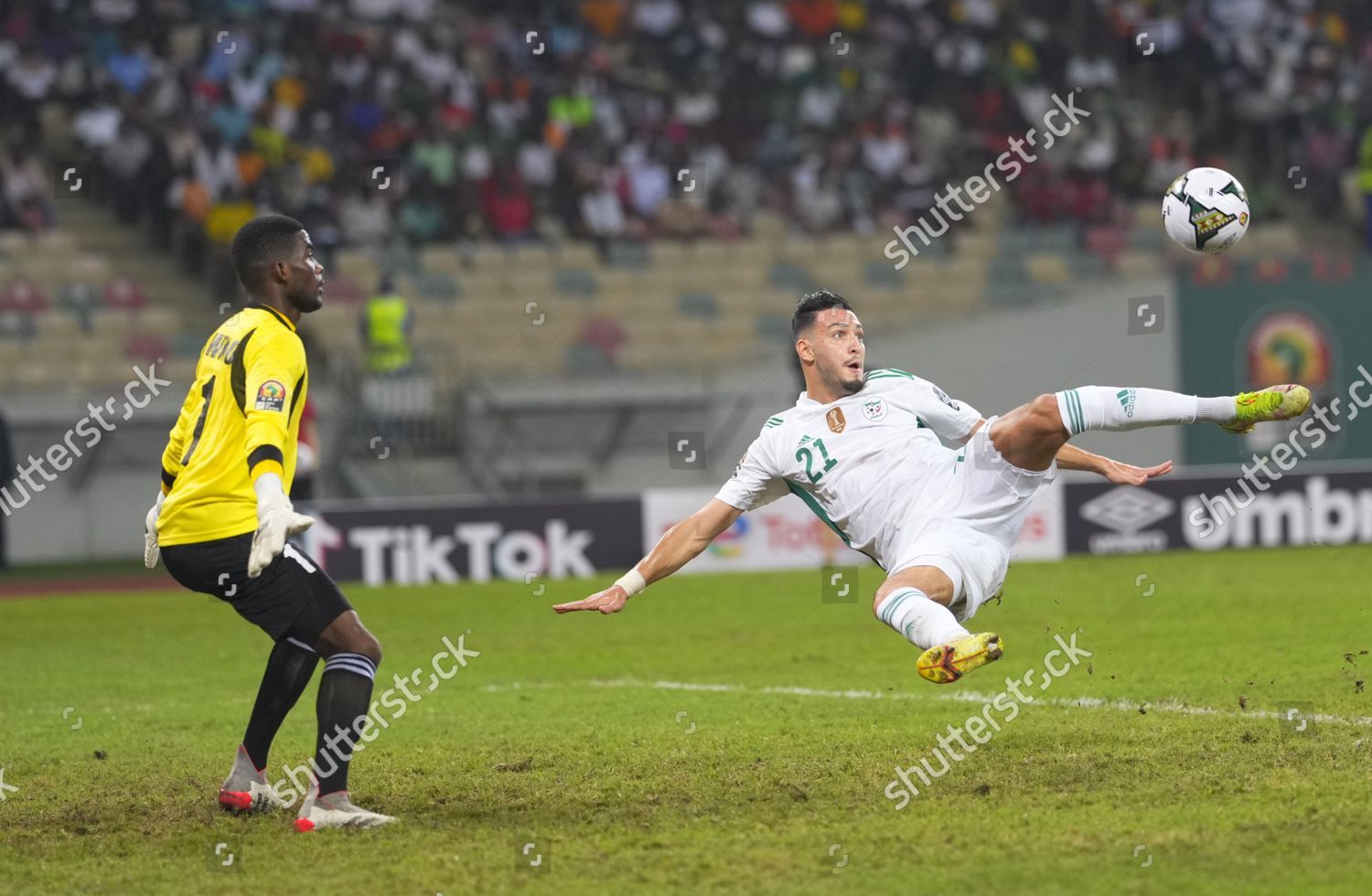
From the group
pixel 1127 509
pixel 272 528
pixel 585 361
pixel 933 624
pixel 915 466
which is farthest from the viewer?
pixel 585 361

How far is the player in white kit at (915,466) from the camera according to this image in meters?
6.87

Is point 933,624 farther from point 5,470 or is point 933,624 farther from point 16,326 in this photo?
point 16,326

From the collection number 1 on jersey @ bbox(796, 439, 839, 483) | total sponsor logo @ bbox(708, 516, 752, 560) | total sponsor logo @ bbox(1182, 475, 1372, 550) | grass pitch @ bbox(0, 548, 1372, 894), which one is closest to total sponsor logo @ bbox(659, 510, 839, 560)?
total sponsor logo @ bbox(708, 516, 752, 560)

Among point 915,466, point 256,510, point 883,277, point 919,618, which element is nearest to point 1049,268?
point 883,277

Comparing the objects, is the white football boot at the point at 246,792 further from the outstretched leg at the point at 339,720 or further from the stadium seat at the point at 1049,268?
the stadium seat at the point at 1049,268

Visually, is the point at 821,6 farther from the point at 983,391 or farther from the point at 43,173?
the point at 43,173

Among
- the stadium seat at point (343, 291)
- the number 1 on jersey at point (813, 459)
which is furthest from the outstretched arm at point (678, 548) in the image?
the stadium seat at point (343, 291)

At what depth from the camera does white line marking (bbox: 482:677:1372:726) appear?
833 centimetres

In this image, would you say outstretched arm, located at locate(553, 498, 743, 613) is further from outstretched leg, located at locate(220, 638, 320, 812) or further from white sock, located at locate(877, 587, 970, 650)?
outstretched leg, located at locate(220, 638, 320, 812)

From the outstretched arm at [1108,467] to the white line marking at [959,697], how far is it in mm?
1646

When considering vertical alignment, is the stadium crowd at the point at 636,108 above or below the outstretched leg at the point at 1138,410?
above

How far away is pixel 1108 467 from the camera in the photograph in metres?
7.30

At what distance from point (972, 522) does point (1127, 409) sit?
862 mm

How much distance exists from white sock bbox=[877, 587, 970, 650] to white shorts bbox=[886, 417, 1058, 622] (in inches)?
9.9
